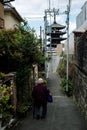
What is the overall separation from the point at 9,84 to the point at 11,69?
2.77 m

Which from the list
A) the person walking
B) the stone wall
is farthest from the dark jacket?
the stone wall

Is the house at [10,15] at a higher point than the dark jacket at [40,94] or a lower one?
higher

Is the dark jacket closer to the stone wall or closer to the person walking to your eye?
the person walking

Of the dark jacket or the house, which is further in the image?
the house

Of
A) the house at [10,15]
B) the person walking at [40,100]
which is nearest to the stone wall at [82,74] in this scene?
the person walking at [40,100]

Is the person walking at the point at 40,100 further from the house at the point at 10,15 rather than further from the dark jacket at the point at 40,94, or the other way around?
the house at the point at 10,15

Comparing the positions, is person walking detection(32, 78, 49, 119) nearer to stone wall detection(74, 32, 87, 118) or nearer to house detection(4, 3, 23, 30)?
stone wall detection(74, 32, 87, 118)

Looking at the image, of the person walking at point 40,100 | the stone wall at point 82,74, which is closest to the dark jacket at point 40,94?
the person walking at point 40,100

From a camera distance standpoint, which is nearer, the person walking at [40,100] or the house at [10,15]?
the person walking at [40,100]

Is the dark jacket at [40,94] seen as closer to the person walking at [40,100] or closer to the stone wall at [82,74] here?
the person walking at [40,100]

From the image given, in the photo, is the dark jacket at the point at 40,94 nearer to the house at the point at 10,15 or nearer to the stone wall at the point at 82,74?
the stone wall at the point at 82,74

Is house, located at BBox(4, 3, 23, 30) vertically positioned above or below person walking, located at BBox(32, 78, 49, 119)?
above

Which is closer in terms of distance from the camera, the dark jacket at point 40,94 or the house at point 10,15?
the dark jacket at point 40,94

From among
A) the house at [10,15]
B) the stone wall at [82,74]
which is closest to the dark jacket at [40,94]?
the stone wall at [82,74]
